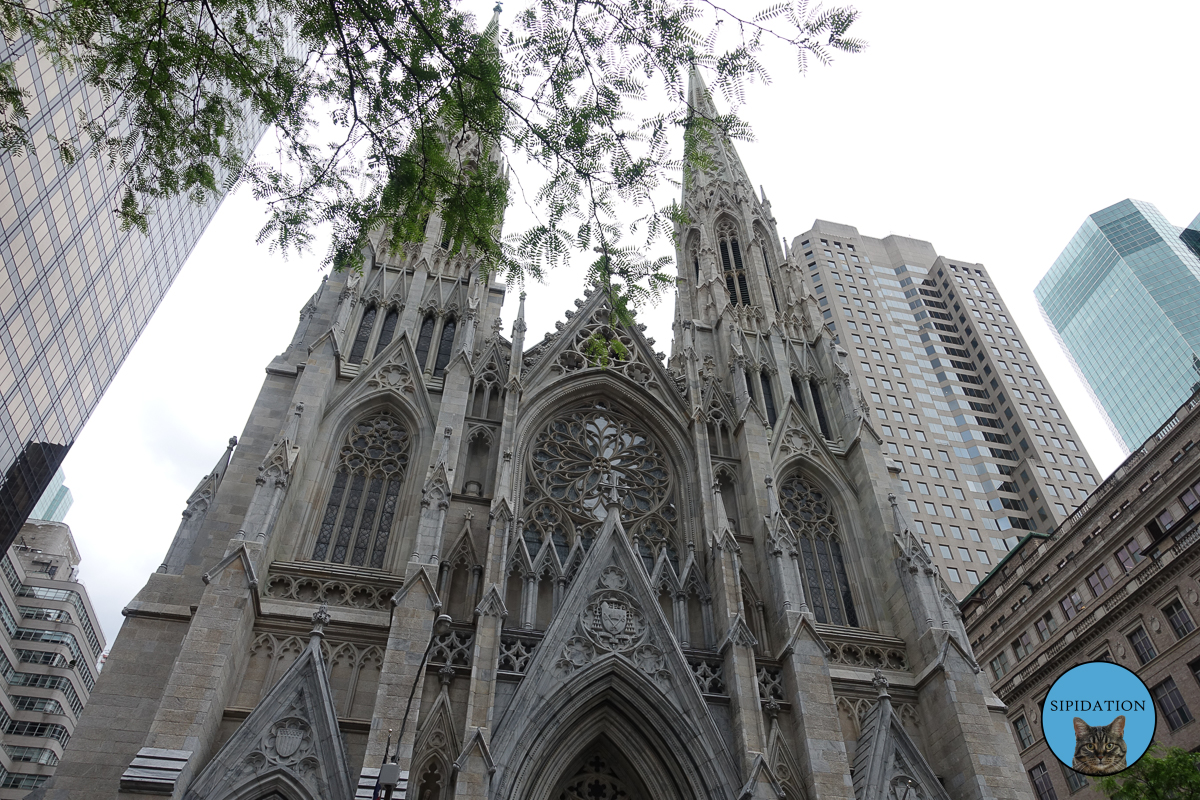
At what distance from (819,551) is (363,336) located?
595 inches

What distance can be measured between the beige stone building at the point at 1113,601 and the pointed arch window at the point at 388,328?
29.8m

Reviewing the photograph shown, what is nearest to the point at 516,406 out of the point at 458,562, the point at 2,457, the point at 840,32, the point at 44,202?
the point at 458,562

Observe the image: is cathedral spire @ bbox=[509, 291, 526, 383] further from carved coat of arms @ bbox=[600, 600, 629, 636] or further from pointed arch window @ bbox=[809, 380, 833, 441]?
pointed arch window @ bbox=[809, 380, 833, 441]

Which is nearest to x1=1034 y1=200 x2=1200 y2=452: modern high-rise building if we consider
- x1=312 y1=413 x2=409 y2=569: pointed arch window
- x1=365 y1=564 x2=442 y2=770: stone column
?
x1=312 y1=413 x2=409 y2=569: pointed arch window

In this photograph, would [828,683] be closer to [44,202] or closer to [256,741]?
[256,741]

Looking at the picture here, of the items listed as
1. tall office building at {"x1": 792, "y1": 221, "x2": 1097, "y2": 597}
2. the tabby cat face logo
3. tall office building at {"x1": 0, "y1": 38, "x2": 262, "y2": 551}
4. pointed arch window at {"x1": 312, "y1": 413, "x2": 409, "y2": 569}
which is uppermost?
tall office building at {"x1": 792, "y1": 221, "x2": 1097, "y2": 597}

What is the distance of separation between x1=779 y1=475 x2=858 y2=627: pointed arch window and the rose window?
3750 millimetres

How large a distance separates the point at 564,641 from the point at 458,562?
3.56 metres

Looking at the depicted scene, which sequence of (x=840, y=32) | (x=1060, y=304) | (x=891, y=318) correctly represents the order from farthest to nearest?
(x=1060, y=304)
(x=891, y=318)
(x=840, y=32)

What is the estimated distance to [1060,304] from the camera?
9106cm

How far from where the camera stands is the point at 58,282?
37.0 meters

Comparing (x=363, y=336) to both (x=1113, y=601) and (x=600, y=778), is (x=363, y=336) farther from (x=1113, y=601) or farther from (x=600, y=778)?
(x=1113, y=601)

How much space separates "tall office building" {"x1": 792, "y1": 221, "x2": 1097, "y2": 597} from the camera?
5566 centimetres

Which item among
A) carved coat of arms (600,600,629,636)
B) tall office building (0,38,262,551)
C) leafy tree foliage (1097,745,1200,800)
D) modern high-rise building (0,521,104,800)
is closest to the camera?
leafy tree foliage (1097,745,1200,800)
